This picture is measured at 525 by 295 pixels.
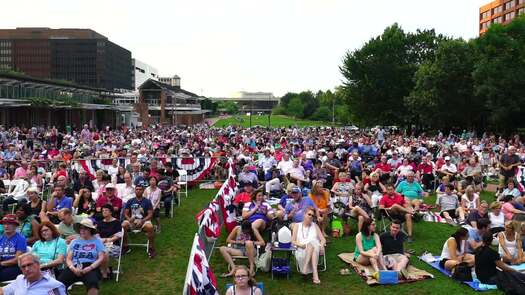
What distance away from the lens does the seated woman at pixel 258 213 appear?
9.62 metres

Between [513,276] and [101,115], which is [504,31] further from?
[101,115]

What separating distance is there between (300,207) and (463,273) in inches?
134

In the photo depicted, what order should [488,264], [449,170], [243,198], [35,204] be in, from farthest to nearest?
[449,170] → [243,198] → [35,204] → [488,264]

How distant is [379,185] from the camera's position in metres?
12.7

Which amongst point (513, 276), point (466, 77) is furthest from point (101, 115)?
point (513, 276)

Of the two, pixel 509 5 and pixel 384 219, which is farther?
pixel 509 5

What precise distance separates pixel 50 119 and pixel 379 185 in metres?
49.7

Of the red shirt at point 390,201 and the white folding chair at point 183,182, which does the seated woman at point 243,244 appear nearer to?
the red shirt at point 390,201

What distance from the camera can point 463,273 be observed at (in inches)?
328

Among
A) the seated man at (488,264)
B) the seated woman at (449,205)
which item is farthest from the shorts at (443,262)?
the seated woman at (449,205)

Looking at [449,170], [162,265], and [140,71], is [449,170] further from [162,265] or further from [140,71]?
[140,71]

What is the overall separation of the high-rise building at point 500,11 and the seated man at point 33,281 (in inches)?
3711

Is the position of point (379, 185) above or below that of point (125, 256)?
above

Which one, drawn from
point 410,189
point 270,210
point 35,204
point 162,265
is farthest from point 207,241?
point 410,189
